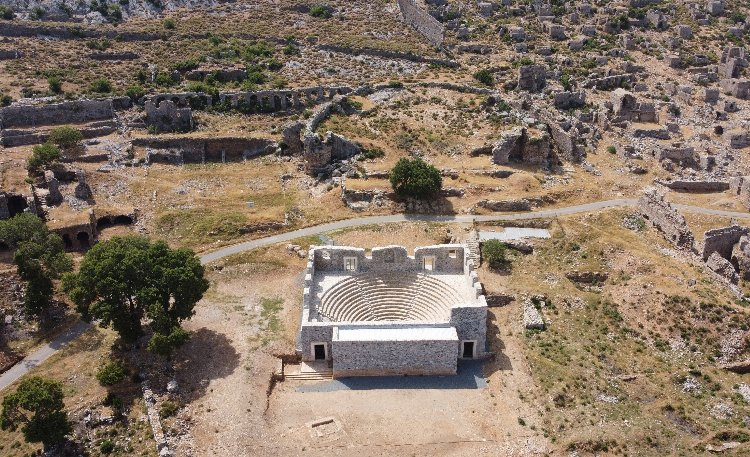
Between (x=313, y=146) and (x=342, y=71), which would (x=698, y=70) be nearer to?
(x=342, y=71)

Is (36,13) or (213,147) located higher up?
(36,13)

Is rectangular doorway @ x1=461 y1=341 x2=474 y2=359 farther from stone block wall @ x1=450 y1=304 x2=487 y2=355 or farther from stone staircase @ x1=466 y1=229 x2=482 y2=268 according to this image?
stone staircase @ x1=466 y1=229 x2=482 y2=268

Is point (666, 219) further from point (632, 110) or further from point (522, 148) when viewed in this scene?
point (632, 110)

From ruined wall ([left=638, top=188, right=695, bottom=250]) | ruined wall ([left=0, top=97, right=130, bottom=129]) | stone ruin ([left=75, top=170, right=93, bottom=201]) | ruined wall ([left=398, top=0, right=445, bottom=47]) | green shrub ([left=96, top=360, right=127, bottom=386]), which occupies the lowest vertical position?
green shrub ([left=96, top=360, right=127, bottom=386])

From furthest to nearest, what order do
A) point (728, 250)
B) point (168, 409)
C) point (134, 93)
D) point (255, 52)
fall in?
1. point (255, 52)
2. point (134, 93)
3. point (728, 250)
4. point (168, 409)

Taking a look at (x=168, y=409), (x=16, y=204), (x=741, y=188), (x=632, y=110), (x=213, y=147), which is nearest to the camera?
(x=168, y=409)

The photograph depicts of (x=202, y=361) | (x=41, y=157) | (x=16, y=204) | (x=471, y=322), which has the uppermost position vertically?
(x=41, y=157)

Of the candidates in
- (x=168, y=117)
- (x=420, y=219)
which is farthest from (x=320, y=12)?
(x=420, y=219)

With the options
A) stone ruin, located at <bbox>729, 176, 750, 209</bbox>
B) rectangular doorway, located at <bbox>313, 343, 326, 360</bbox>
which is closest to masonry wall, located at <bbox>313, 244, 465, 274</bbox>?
rectangular doorway, located at <bbox>313, 343, 326, 360</bbox>
